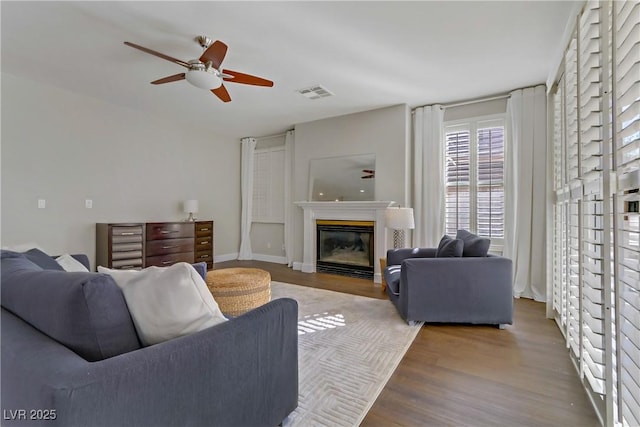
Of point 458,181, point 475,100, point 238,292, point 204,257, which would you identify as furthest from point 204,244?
point 475,100

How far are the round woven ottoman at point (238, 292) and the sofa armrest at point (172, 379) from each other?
138 centimetres

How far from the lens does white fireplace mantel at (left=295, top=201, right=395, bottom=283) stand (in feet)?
14.8

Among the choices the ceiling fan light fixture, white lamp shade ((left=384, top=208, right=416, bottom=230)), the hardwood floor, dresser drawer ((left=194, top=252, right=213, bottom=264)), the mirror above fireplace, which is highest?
the ceiling fan light fixture

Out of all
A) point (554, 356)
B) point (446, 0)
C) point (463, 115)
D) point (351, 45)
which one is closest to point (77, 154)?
point (351, 45)

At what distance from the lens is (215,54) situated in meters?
2.55

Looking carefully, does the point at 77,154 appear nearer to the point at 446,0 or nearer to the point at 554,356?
the point at 446,0

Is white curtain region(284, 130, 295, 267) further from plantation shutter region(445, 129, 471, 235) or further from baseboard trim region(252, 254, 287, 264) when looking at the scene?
plantation shutter region(445, 129, 471, 235)

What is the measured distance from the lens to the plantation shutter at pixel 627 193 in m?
1.15

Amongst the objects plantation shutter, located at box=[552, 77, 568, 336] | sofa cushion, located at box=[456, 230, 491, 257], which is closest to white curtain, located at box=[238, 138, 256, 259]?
sofa cushion, located at box=[456, 230, 491, 257]

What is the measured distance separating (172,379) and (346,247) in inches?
165

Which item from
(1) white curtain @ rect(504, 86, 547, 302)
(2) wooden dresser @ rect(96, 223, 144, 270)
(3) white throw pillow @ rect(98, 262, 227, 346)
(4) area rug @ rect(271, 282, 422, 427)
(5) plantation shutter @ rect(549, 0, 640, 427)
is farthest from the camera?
(2) wooden dresser @ rect(96, 223, 144, 270)

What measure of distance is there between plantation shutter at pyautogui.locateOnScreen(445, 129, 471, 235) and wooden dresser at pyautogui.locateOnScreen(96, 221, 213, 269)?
4.17 meters

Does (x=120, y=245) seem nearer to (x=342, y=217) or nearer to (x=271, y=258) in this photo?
(x=271, y=258)

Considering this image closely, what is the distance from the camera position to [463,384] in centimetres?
185
